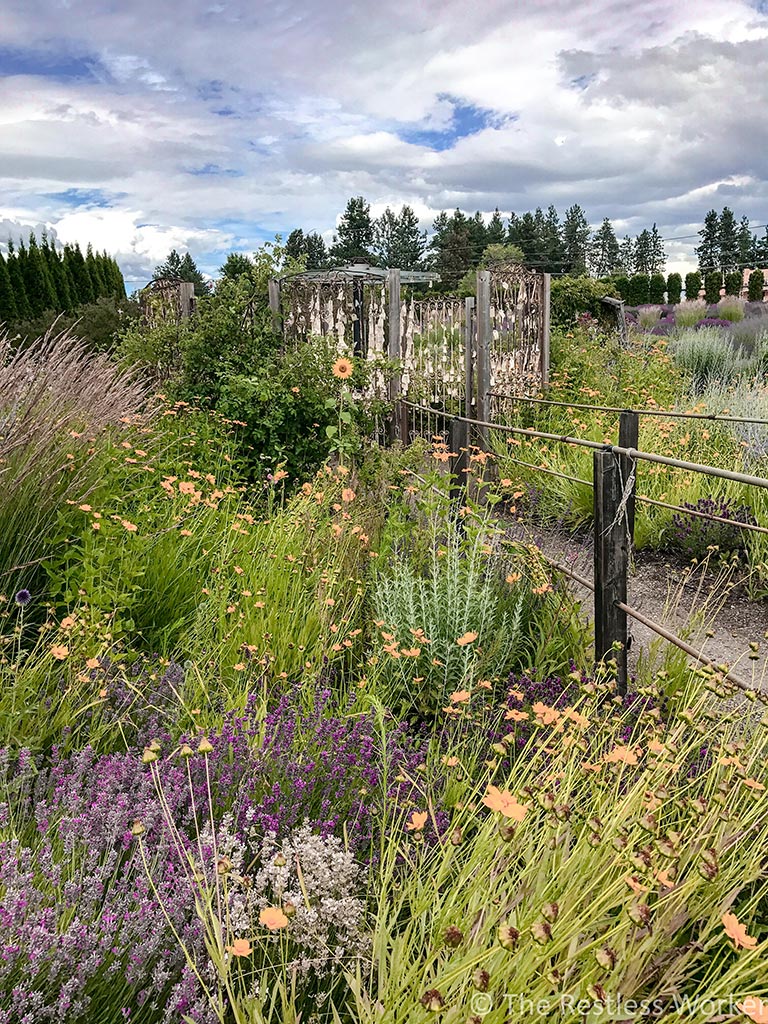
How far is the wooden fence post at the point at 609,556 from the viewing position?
3090 millimetres

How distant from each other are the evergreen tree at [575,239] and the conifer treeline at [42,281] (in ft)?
162

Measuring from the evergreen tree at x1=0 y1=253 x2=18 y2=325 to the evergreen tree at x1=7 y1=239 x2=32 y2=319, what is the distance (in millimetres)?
176

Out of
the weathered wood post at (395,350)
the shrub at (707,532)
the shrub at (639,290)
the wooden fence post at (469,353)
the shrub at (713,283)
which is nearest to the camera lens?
the shrub at (707,532)

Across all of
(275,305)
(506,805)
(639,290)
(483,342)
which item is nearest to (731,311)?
(483,342)

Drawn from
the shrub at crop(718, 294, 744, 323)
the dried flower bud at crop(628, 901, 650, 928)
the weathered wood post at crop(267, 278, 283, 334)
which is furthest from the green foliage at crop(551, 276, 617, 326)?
the dried flower bud at crop(628, 901, 650, 928)

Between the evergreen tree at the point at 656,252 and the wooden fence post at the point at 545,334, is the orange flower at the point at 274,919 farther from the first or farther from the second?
the evergreen tree at the point at 656,252

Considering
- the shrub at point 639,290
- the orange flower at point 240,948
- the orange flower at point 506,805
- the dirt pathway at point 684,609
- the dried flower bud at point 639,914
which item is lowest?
the dirt pathway at point 684,609

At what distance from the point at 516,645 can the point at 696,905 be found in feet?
5.96

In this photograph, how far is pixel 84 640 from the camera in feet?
8.76

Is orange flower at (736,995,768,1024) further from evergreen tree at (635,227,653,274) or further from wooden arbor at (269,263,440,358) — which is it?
evergreen tree at (635,227,653,274)

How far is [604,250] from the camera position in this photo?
8125cm

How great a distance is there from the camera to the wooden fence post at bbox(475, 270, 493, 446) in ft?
26.5

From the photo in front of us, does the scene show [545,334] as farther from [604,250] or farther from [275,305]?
[604,250]

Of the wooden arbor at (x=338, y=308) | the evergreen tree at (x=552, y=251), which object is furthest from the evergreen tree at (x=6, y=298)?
the evergreen tree at (x=552, y=251)
